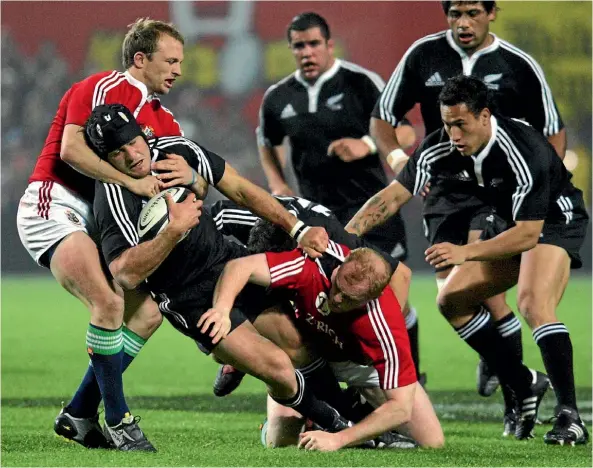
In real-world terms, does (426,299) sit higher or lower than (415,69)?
lower

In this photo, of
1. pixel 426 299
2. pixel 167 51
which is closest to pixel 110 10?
pixel 426 299

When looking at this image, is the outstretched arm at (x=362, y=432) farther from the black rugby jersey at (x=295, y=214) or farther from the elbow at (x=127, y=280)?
the elbow at (x=127, y=280)

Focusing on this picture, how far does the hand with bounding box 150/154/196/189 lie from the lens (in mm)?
5570

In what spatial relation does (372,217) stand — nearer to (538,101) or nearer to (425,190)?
(425,190)

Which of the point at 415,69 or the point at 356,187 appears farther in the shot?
the point at 356,187

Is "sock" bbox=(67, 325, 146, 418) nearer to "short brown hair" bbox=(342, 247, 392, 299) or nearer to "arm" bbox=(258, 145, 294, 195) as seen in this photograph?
"short brown hair" bbox=(342, 247, 392, 299)

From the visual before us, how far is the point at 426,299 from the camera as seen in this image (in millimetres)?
14703

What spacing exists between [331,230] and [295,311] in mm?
445

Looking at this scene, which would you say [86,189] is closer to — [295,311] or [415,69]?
[295,311]

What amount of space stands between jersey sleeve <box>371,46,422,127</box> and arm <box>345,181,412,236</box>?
1077mm

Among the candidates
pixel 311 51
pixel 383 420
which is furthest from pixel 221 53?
pixel 383 420

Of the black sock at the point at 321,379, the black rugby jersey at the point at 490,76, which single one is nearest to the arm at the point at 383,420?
the black sock at the point at 321,379

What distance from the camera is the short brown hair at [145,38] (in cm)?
598

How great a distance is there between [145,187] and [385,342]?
1336mm
